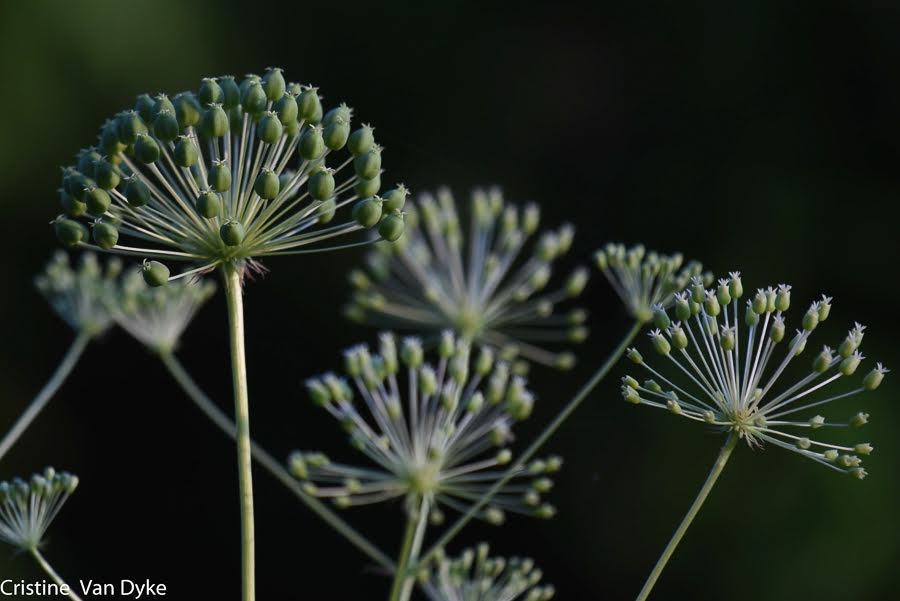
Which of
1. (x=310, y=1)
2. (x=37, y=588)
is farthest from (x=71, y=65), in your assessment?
(x=37, y=588)

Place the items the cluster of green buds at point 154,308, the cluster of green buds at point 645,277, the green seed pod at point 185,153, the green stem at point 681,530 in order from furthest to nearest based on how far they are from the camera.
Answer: the cluster of green buds at point 154,308
the cluster of green buds at point 645,277
the green seed pod at point 185,153
the green stem at point 681,530

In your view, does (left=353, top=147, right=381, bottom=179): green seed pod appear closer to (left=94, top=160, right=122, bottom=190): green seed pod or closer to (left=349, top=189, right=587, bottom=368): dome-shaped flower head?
(left=94, top=160, right=122, bottom=190): green seed pod

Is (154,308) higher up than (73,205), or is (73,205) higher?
(154,308)

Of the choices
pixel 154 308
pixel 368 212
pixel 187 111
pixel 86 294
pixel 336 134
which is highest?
pixel 336 134

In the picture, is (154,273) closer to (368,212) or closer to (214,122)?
(214,122)

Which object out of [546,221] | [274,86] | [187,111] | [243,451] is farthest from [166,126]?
[546,221]

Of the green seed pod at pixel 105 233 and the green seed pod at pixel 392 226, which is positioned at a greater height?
the green seed pod at pixel 392 226

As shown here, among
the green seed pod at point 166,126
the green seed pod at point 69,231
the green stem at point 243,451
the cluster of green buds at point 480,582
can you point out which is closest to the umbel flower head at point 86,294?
the green seed pod at point 69,231

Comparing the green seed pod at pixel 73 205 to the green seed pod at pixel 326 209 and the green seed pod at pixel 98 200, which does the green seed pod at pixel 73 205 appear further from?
the green seed pod at pixel 326 209
